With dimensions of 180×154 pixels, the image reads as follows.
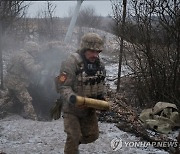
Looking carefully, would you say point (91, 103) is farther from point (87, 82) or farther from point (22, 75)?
point (22, 75)

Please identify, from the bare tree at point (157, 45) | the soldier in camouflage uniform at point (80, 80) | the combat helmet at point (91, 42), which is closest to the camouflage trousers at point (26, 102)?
the bare tree at point (157, 45)

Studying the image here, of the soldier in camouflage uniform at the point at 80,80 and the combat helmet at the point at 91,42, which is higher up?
the combat helmet at the point at 91,42

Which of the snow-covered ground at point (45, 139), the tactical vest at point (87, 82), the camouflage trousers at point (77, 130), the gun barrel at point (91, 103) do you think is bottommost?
the snow-covered ground at point (45, 139)

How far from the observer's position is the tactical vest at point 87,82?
379 cm

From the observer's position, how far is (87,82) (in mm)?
3818

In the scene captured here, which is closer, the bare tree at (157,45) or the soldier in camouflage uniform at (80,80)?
the soldier in camouflage uniform at (80,80)

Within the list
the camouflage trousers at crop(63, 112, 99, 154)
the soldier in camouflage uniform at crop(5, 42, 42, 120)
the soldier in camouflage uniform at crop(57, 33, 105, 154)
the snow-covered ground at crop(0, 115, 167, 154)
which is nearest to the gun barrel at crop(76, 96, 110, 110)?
the soldier in camouflage uniform at crop(57, 33, 105, 154)

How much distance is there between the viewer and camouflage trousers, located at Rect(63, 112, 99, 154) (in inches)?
153

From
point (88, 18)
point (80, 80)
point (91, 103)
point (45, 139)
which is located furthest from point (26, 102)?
point (88, 18)

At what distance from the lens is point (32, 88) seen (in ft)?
25.8

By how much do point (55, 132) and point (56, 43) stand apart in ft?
10.9

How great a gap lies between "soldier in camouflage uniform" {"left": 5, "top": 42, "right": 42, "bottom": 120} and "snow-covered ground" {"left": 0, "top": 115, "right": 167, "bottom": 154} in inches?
35.0

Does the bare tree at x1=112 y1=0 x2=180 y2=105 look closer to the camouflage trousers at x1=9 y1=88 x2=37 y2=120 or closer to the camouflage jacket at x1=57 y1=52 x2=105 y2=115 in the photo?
the camouflage trousers at x1=9 y1=88 x2=37 y2=120

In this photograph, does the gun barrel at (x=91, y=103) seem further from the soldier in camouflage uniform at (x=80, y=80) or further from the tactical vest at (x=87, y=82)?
the tactical vest at (x=87, y=82)
